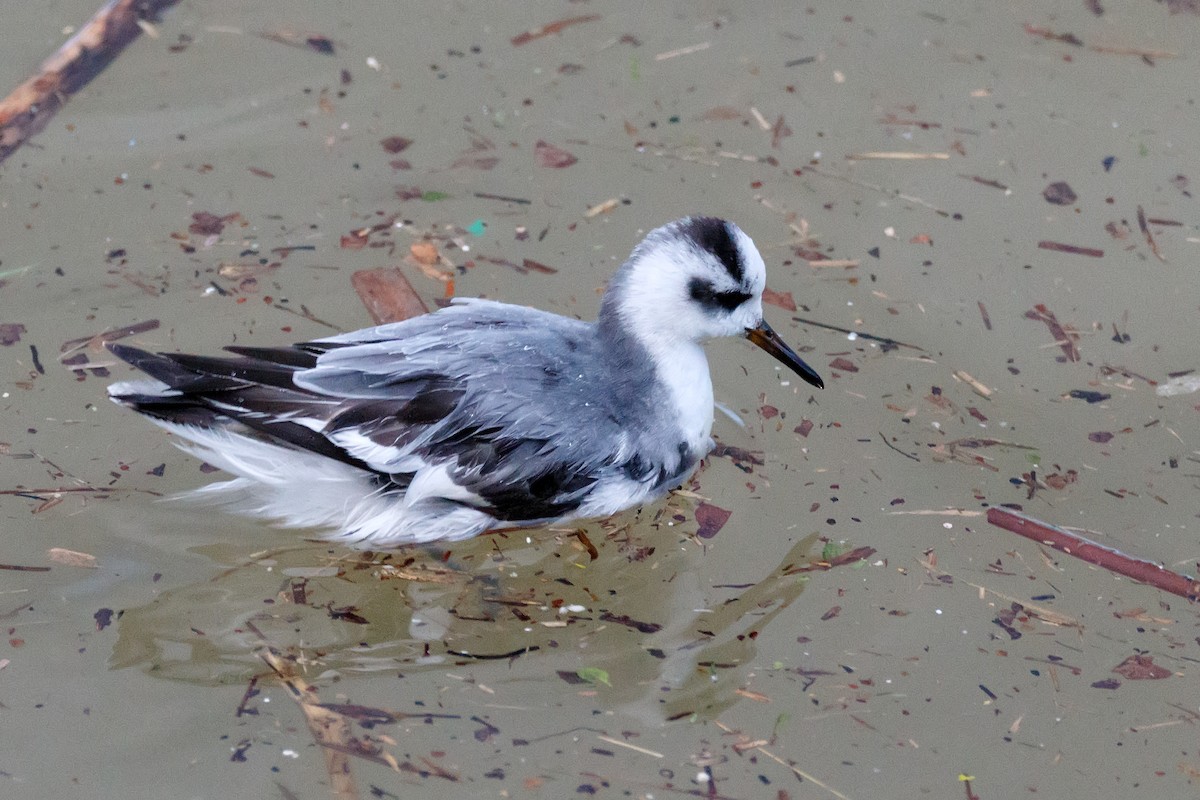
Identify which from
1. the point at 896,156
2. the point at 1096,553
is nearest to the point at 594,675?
the point at 1096,553

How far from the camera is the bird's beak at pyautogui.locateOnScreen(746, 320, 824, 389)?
4539 mm

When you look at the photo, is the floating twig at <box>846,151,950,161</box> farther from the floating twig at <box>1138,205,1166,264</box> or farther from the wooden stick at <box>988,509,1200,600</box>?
the wooden stick at <box>988,509,1200,600</box>

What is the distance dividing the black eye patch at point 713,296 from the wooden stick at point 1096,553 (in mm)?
1144

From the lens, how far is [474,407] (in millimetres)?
4090

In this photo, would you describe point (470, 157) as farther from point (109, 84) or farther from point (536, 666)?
point (536, 666)

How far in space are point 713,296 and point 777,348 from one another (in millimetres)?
384

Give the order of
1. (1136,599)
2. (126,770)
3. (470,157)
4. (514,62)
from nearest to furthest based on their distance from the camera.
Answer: (126,770)
(1136,599)
(470,157)
(514,62)

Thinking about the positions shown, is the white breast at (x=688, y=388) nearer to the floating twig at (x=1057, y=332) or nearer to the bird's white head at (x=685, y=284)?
the bird's white head at (x=685, y=284)

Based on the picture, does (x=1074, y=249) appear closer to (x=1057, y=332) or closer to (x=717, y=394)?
(x=1057, y=332)

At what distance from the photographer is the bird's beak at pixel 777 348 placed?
4539 mm

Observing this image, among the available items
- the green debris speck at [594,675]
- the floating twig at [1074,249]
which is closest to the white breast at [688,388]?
the green debris speck at [594,675]

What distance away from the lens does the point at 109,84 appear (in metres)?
6.13

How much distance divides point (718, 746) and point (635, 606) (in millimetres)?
635

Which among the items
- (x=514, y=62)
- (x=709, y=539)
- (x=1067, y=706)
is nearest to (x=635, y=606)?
(x=709, y=539)
